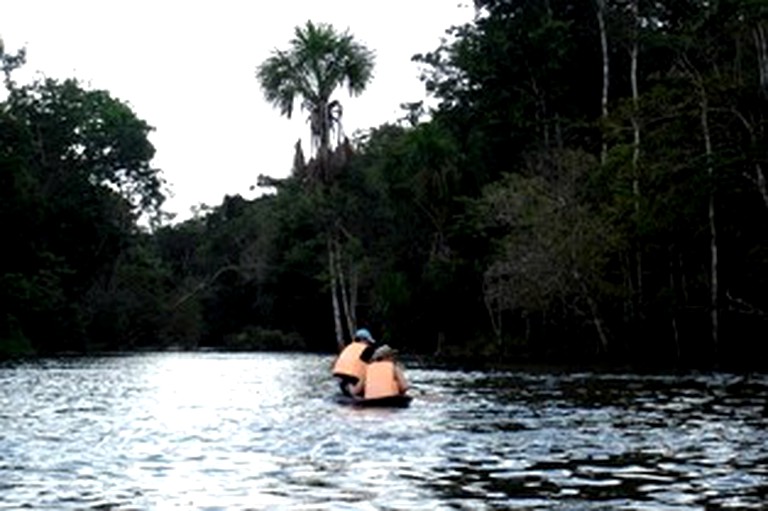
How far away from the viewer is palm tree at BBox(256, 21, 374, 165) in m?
63.1

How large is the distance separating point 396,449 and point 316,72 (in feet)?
157

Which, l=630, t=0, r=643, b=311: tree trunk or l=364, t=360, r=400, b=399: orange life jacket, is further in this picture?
l=630, t=0, r=643, b=311: tree trunk

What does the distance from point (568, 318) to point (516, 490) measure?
4261cm

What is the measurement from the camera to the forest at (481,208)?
4666 centimetres

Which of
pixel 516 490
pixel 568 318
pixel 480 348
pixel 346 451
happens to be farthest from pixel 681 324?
pixel 516 490

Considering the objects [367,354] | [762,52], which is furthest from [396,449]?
[762,52]

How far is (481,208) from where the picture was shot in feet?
183

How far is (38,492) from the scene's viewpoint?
13438mm

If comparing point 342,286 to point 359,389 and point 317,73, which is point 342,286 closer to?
point 317,73

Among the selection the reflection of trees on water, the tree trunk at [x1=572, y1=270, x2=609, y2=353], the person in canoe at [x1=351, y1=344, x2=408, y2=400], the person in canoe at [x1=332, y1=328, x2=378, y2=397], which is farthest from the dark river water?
the tree trunk at [x1=572, y1=270, x2=609, y2=353]

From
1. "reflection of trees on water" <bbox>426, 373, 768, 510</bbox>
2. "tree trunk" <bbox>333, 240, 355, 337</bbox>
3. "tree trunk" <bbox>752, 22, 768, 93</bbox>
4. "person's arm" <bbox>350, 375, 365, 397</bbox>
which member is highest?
"tree trunk" <bbox>752, 22, 768, 93</bbox>

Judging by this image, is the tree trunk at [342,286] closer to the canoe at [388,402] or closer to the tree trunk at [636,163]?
the tree trunk at [636,163]

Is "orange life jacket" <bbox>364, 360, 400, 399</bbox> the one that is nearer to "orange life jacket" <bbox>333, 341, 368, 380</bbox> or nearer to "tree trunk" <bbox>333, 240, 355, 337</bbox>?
"orange life jacket" <bbox>333, 341, 368, 380</bbox>

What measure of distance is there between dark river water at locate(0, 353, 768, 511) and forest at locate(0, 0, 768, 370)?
1604 centimetres
